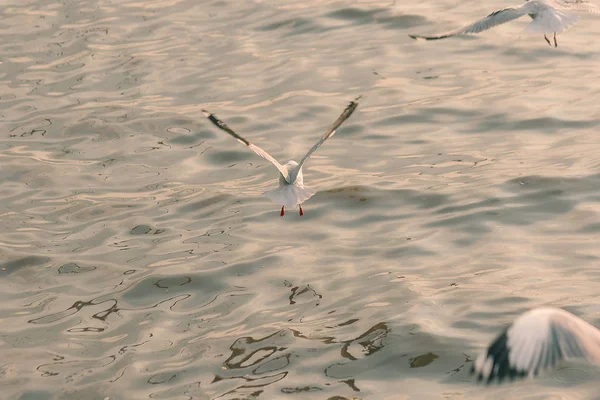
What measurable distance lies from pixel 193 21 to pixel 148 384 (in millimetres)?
8239

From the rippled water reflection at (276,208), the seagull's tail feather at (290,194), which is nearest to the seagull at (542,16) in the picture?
the rippled water reflection at (276,208)

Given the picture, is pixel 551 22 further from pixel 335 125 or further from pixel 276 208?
pixel 276 208

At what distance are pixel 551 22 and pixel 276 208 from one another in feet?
9.99

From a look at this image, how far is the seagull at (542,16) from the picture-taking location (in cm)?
933

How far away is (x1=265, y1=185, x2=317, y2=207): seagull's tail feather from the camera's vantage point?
26.6ft

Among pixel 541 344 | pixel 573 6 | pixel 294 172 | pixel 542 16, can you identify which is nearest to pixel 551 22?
pixel 542 16

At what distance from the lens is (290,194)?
26.9ft

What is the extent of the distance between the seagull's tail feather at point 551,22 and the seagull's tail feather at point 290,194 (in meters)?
2.73

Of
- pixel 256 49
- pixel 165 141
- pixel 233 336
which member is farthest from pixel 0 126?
pixel 233 336

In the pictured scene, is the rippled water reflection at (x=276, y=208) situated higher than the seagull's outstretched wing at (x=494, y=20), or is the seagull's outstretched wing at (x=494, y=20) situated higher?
the seagull's outstretched wing at (x=494, y=20)

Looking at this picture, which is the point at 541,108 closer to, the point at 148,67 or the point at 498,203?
the point at 498,203

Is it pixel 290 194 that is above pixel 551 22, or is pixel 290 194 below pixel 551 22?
below

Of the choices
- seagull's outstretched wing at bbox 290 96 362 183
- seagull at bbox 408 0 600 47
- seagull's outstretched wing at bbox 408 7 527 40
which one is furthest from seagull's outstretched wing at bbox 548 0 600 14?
seagull's outstretched wing at bbox 290 96 362 183

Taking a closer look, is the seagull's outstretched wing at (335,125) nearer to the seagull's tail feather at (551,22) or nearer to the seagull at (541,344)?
the seagull's tail feather at (551,22)
